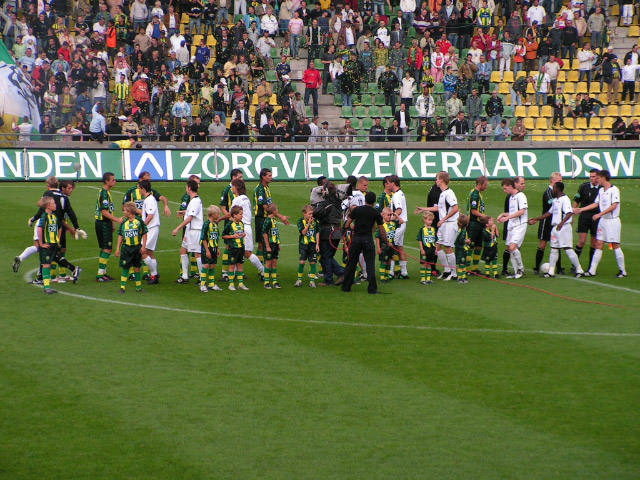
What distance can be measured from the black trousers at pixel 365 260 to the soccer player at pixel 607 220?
4793mm

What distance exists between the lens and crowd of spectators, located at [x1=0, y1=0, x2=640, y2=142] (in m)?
34.6

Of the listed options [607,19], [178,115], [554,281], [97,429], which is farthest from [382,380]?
[607,19]

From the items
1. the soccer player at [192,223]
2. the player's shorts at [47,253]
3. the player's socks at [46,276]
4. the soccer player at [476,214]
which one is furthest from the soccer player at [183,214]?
the soccer player at [476,214]

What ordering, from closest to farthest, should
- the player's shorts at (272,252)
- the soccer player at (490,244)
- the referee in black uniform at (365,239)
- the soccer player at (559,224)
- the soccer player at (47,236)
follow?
1. the soccer player at (47,236)
2. the referee in black uniform at (365,239)
3. the player's shorts at (272,252)
4. the soccer player at (490,244)
5. the soccer player at (559,224)

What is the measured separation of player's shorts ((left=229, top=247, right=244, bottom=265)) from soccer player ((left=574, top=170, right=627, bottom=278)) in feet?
22.9

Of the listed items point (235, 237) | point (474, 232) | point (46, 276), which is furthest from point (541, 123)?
point (46, 276)

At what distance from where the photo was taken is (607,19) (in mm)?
41781

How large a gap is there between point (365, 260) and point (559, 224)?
4207 millimetres

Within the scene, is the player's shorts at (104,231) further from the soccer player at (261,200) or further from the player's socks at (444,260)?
the player's socks at (444,260)

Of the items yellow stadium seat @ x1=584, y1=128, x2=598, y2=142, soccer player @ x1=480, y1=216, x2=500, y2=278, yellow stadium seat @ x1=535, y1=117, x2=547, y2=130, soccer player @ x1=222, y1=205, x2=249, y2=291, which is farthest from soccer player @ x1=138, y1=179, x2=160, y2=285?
yellow stadium seat @ x1=535, y1=117, x2=547, y2=130

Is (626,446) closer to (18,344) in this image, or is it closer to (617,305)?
(617,305)

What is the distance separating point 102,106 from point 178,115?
9.38 ft

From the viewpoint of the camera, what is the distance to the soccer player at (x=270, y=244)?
16859 millimetres

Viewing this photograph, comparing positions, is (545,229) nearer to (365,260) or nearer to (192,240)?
(365,260)
